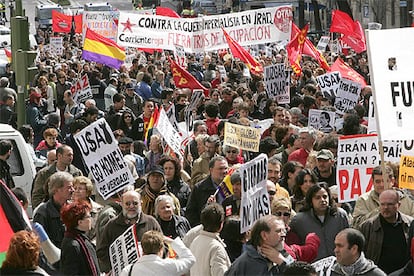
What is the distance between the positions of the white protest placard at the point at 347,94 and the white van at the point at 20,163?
839cm

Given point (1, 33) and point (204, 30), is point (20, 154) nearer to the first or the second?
point (204, 30)

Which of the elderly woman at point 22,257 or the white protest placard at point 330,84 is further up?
the white protest placard at point 330,84

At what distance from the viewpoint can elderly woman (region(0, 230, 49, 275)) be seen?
7699 millimetres

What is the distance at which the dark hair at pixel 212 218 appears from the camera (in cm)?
978

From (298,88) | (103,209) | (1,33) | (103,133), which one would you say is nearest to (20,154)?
(103,133)

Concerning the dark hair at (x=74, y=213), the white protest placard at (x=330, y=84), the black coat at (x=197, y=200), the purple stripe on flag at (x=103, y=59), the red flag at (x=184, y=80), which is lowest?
the black coat at (x=197, y=200)

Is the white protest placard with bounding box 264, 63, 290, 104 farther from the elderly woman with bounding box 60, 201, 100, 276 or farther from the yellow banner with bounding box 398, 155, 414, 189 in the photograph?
the elderly woman with bounding box 60, 201, 100, 276

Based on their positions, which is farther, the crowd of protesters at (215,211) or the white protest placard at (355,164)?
the white protest placard at (355,164)

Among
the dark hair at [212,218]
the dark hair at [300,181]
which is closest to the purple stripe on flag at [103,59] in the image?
the dark hair at [300,181]

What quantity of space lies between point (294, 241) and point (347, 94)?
36.5 feet

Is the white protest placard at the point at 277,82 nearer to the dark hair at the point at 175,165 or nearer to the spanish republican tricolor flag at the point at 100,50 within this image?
the spanish republican tricolor flag at the point at 100,50

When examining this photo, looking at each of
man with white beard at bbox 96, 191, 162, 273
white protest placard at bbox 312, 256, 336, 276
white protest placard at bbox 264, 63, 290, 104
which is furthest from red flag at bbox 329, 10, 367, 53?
white protest placard at bbox 312, 256, 336, 276

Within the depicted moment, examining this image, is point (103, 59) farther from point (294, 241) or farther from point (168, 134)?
point (294, 241)

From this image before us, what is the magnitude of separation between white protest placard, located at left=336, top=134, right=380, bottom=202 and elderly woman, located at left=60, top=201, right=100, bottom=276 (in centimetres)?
311
